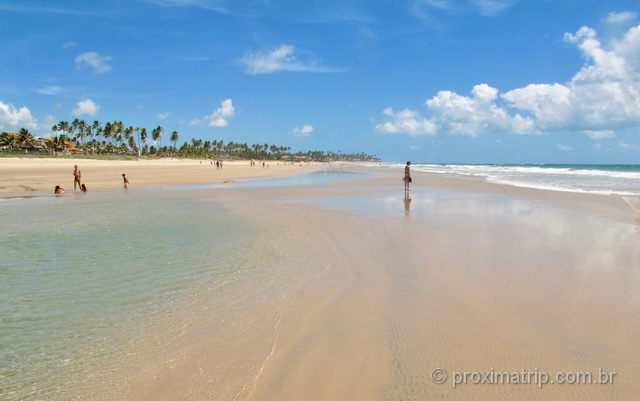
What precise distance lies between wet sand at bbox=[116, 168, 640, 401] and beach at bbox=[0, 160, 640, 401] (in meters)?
0.02

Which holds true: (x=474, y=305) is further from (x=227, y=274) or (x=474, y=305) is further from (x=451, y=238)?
(x=451, y=238)

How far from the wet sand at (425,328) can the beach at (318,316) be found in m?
0.02

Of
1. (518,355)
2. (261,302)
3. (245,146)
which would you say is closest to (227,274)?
(261,302)

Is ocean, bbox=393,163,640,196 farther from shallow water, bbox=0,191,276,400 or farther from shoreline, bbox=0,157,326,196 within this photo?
shoreline, bbox=0,157,326,196

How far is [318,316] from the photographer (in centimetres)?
486

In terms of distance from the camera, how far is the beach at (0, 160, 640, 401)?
340 cm

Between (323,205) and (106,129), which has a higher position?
(106,129)

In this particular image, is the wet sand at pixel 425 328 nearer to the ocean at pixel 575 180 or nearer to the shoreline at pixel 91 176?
the ocean at pixel 575 180

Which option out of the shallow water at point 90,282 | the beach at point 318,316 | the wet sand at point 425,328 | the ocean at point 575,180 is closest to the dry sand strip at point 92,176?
the shallow water at point 90,282

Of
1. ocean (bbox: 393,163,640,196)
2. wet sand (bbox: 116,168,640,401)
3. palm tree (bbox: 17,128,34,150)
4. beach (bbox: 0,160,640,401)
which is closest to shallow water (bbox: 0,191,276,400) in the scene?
beach (bbox: 0,160,640,401)

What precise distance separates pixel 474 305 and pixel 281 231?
6.31m

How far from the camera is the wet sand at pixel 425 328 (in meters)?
3.38

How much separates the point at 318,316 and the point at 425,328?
1.32 metres

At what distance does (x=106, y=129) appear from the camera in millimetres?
118312
